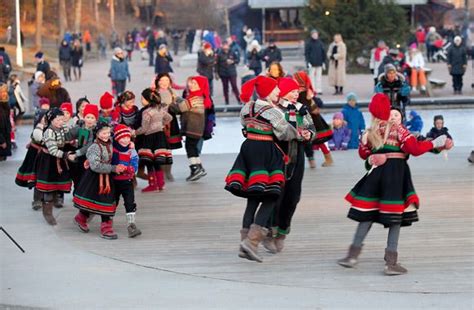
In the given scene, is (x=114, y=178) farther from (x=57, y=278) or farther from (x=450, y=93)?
(x=450, y=93)

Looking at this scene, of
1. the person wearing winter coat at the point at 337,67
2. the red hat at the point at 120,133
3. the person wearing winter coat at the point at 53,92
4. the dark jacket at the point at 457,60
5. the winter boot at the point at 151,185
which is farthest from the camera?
the person wearing winter coat at the point at 337,67

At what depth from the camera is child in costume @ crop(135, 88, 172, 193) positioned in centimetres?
1435

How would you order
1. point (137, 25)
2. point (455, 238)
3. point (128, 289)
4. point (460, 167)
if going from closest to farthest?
point (128, 289) < point (455, 238) < point (460, 167) < point (137, 25)

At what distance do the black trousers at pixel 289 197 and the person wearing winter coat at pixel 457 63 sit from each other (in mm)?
18982

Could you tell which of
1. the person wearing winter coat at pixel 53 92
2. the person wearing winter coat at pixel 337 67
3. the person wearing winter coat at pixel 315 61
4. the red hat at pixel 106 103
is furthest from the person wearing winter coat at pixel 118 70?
the red hat at pixel 106 103

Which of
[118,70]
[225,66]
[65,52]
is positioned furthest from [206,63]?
[65,52]

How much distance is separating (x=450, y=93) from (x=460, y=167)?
13674mm

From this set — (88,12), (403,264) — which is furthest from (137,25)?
(403,264)

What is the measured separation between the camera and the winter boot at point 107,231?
1177cm

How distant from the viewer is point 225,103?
27781 millimetres

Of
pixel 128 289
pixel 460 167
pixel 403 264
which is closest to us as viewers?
pixel 128 289

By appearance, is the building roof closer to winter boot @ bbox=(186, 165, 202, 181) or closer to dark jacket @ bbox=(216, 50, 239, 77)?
dark jacket @ bbox=(216, 50, 239, 77)

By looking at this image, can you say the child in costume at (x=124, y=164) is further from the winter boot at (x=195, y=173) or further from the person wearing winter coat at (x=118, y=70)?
the person wearing winter coat at (x=118, y=70)

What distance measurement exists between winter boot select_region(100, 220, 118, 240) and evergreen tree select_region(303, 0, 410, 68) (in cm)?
2547
